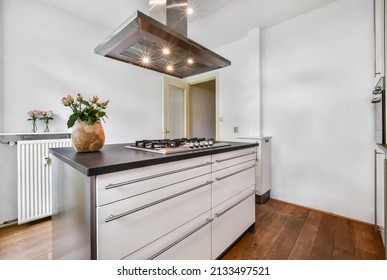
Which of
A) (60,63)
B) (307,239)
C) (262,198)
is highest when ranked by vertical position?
(60,63)

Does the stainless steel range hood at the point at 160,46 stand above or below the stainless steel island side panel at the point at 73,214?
above

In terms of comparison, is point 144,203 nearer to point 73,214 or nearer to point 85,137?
point 73,214

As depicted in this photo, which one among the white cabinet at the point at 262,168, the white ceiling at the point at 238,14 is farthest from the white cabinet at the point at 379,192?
the white ceiling at the point at 238,14

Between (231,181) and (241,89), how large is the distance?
2110mm

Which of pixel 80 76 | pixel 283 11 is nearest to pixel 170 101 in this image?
pixel 80 76

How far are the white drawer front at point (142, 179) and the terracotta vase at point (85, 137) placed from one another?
0.54 m

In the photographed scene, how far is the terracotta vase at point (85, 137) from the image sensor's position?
44.8 inches

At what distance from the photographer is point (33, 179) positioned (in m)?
1.93

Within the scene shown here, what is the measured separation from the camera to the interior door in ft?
11.6

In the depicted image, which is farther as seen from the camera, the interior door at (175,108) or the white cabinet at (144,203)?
the interior door at (175,108)

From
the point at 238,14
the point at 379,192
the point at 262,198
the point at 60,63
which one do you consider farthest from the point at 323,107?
the point at 60,63

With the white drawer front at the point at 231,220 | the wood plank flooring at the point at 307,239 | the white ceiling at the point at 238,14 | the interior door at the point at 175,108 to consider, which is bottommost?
the wood plank flooring at the point at 307,239

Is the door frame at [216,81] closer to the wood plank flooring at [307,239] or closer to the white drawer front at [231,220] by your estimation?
the wood plank flooring at [307,239]
